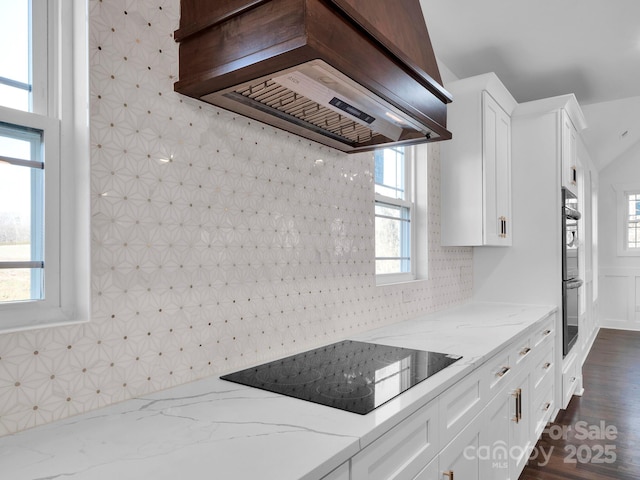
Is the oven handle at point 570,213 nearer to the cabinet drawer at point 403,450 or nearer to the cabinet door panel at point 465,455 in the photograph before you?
the cabinet door panel at point 465,455

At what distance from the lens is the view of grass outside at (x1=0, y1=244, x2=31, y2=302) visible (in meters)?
0.99

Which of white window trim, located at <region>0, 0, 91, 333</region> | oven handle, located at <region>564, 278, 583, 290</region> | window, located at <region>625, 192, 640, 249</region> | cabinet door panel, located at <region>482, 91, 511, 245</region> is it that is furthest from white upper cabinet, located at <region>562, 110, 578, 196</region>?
window, located at <region>625, 192, 640, 249</region>

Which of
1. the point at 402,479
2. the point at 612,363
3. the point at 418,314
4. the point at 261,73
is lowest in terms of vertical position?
the point at 612,363

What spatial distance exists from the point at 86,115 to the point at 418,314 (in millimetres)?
2147

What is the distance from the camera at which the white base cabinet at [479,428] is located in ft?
3.60

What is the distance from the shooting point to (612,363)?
4566 mm

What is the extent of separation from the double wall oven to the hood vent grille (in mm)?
2009

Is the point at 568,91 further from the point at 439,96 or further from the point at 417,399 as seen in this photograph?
the point at 417,399

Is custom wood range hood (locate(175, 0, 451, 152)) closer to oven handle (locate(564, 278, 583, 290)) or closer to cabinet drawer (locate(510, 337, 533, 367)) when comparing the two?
cabinet drawer (locate(510, 337, 533, 367))

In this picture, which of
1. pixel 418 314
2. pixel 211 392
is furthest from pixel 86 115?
pixel 418 314

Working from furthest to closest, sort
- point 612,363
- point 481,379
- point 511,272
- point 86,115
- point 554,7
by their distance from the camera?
point 612,363, point 511,272, point 554,7, point 481,379, point 86,115

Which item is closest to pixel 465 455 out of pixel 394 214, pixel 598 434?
pixel 394 214

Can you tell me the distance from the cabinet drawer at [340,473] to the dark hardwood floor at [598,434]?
6.32ft

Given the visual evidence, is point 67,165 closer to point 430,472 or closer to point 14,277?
point 14,277
